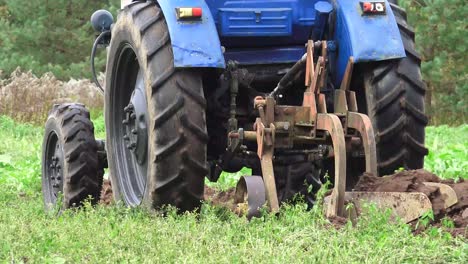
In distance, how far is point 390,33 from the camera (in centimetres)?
702

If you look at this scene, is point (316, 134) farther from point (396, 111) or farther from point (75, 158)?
point (75, 158)

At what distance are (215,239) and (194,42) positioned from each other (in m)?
1.64

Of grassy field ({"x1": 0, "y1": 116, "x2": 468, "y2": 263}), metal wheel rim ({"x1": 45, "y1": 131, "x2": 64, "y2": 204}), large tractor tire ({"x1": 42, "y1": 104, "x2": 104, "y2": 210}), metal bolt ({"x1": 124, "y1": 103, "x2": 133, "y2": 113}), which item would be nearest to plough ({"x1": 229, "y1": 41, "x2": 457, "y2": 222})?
grassy field ({"x1": 0, "y1": 116, "x2": 468, "y2": 263})

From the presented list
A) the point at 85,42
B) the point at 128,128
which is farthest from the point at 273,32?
the point at 85,42

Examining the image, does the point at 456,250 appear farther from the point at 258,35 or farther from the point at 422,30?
the point at 422,30

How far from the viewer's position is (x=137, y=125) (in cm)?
730

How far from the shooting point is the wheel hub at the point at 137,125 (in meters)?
7.25

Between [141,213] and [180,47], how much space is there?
111 cm

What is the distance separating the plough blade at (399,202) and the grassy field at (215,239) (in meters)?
0.21

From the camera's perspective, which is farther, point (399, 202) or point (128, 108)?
point (128, 108)

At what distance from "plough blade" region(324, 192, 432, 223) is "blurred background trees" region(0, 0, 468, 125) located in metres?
19.2

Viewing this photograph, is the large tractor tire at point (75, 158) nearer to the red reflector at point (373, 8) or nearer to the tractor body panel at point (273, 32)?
the tractor body panel at point (273, 32)

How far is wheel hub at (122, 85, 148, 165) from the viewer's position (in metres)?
7.25

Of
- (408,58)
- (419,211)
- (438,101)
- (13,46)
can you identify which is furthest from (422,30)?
(419,211)
